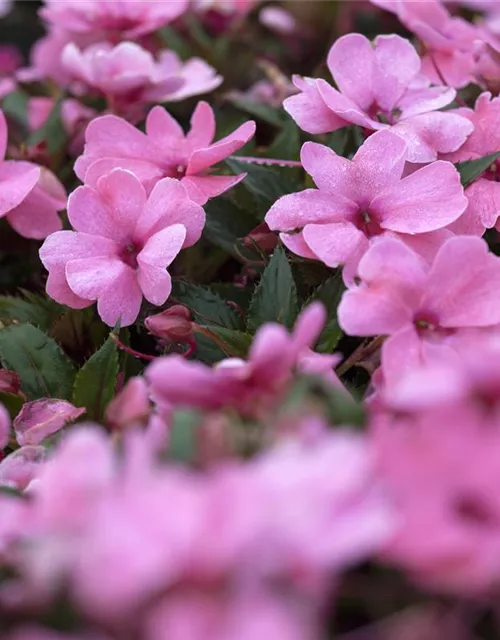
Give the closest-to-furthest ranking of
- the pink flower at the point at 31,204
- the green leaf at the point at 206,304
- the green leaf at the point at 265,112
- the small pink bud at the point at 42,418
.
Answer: the small pink bud at the point at 42,418 < the green leaf at the point at 206,304 < the pink flower at the point at 31,204 < the green leaf at the point at 265,112

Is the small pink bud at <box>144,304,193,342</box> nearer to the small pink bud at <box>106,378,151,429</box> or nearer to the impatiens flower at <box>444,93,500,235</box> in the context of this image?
the small pink bud at <box>106,378,151,429</box>

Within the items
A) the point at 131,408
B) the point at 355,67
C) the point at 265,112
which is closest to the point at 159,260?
the point at 131,408

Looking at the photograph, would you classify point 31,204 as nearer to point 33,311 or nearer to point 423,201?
point 33,311

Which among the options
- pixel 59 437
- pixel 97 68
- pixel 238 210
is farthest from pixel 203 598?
pixel 97 68

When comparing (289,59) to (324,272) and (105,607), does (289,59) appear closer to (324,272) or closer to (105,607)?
(324,272)

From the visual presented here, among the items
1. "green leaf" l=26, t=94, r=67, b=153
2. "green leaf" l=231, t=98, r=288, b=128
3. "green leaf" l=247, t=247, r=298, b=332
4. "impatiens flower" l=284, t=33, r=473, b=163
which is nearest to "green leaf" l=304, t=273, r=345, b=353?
"green leaf" l=247, t=247, r=298, b=332

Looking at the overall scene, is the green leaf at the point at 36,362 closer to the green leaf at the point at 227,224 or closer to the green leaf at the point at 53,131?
the green leaf at the point at 227,224

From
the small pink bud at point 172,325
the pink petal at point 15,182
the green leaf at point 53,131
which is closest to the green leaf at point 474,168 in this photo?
the small pink bud at point 172,325
